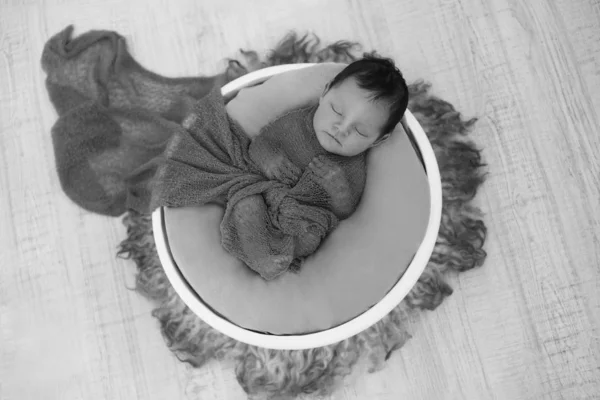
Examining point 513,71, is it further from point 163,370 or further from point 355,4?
point 163,370

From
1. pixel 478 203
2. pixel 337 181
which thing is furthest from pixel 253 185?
pixel 478 203

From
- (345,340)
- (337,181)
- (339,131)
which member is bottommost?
(345,340)

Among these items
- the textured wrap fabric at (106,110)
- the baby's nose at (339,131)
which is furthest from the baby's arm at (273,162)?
the textured wrap fabric at (106,110)

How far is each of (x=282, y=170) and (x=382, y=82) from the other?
0.27 metres

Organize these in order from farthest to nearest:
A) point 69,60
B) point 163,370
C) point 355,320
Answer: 1. point 69,60
2. point 163,370
3. point 355,320

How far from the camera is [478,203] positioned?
134 centimetres

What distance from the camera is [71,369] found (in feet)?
4.17

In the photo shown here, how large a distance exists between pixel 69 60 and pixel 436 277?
1.03 m

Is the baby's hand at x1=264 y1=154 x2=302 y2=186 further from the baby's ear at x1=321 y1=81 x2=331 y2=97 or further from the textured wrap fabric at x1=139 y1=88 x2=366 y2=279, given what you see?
the baby's ear at x1=321 y1=81 x2=331 y2=97

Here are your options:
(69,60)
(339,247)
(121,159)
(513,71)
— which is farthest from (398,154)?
(69,60)

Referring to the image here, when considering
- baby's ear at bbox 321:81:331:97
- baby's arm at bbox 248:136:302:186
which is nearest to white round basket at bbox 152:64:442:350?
baby's arm at bbox 248:136:302:186

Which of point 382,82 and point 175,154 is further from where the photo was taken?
point 175,154

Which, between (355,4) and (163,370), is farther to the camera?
(355,4)

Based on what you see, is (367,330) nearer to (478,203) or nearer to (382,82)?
(478,203)
